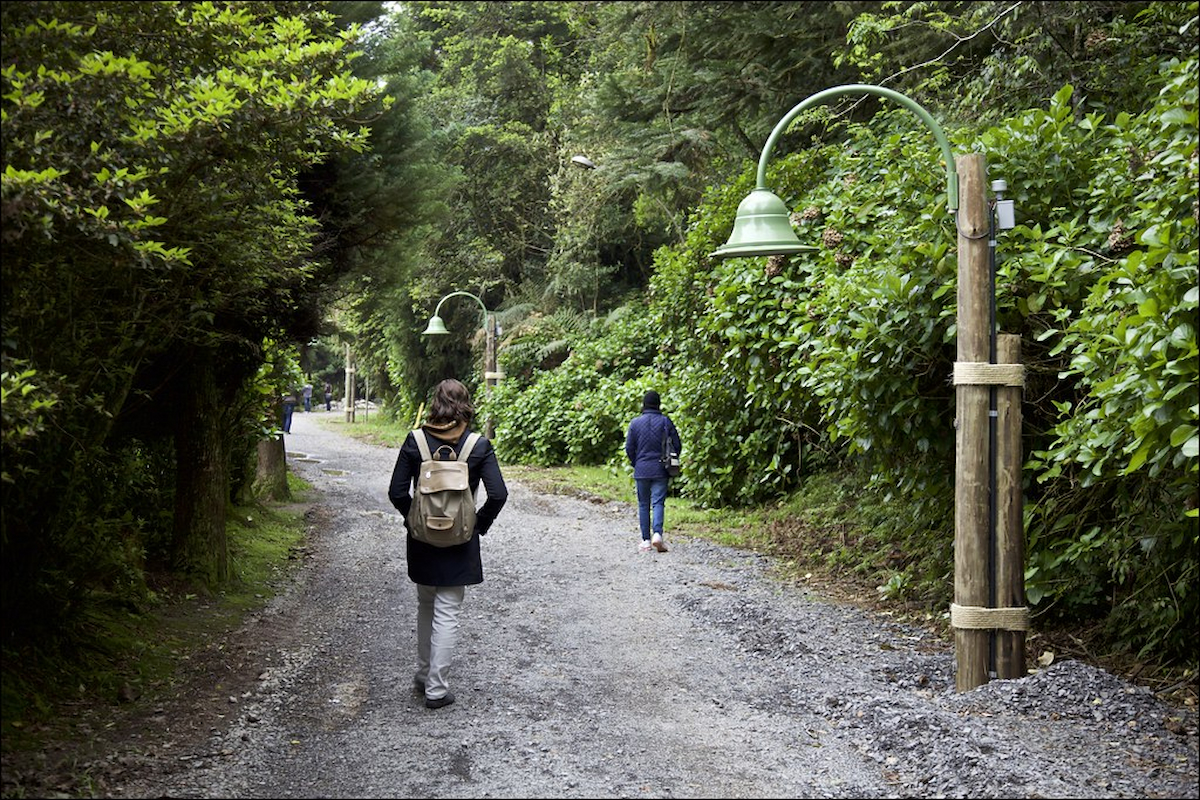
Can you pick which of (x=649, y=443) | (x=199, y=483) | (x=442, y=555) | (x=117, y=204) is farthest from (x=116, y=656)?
(x=649, y=443)

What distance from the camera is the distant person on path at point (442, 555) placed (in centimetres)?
658

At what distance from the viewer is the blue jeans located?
516 inches

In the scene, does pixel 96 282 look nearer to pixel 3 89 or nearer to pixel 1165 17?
pixel 3 89

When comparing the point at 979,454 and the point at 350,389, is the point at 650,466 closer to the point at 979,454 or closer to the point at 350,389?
the point at 979,454

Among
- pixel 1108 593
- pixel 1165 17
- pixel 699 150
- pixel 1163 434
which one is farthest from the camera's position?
pixel 699 150

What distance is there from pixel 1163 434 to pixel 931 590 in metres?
4.30

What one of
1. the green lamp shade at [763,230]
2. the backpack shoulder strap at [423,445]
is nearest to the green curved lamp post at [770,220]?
the green lamp shade at [763,230]

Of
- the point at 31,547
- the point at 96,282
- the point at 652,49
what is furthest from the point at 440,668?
the point at 652,49

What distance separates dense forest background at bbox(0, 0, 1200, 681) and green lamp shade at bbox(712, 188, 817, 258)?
1.31m

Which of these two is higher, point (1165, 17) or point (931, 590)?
point (1165, 17)

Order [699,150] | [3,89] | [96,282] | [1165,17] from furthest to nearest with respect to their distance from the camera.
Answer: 1. [699,150]
2. [1165,17]
3. [96,282]
4. [3,89]

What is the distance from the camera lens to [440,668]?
6.52 meters

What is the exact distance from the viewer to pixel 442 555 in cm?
667

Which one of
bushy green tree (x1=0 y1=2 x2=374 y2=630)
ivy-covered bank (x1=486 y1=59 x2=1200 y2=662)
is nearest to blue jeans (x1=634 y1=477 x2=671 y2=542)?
ivy-covered bank (x1=486 y1=59 x2=1200 y2=662)
